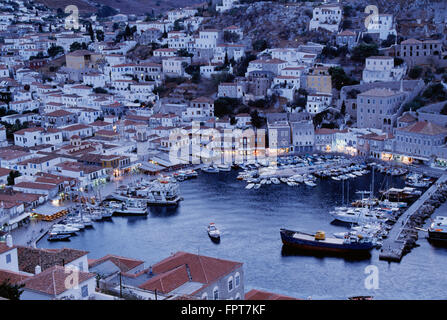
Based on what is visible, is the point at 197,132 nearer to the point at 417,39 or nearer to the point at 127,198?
the point at 127,198

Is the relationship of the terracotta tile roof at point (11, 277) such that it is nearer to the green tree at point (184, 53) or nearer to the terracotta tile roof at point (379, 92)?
the terracotta tile roof at point (379, 92)

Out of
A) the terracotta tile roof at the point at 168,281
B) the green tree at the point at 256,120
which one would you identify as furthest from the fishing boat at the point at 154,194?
the terracotta tile roof at the point at 168,281

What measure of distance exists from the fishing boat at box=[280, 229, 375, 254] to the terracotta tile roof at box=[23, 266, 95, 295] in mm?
6460

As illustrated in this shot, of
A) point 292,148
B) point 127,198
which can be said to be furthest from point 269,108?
point 127,198

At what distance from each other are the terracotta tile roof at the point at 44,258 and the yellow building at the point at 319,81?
52.2ft

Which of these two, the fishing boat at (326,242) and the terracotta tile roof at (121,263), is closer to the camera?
the terracotta tile roof at (121,263)

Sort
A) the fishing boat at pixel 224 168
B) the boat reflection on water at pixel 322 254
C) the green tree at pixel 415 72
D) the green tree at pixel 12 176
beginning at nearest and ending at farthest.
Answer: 1. the boat reflection on water at pixel 322 254
2. the green tree at pixel 12 176
3. the fishing boat at pixel 224 168
4. the green tree at pixel 415 72

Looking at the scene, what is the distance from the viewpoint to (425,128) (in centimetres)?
1703

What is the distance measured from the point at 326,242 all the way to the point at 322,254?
0.85ft

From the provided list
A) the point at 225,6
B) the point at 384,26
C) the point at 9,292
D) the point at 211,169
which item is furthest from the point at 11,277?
the point at 225,6

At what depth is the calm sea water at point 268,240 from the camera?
9172 mm

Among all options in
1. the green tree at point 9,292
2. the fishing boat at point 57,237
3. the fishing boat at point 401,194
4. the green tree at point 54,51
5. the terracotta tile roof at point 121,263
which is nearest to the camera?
the green tree at point 9,292

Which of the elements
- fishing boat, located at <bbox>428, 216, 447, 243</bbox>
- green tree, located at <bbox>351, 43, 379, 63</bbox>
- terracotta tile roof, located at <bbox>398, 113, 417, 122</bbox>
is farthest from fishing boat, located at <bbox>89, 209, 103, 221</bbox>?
green tree, located at <bbox>351, 43, 379, 63</bbox>

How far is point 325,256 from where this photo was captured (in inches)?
420
